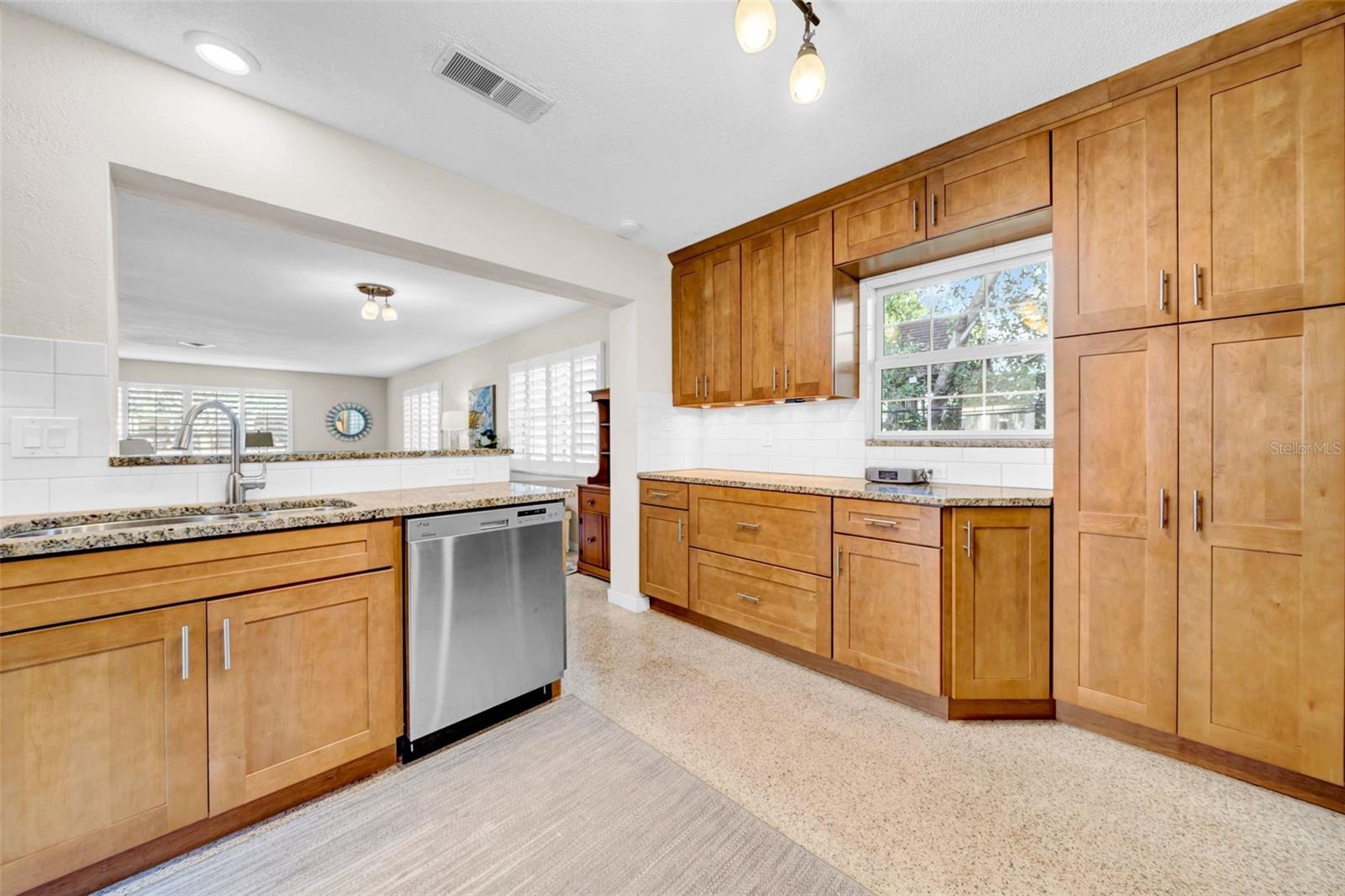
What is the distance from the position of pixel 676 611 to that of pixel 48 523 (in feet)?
9.14

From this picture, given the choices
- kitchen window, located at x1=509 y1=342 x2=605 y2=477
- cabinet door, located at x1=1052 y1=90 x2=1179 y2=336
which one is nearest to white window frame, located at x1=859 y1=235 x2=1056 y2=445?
cabinet door, located at x1=1052 y1=90 x2=1179 y2=336

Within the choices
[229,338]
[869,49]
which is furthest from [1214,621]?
[229,338]

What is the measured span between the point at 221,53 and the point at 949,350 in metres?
3.42

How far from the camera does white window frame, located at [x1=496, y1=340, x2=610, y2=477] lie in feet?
16.1

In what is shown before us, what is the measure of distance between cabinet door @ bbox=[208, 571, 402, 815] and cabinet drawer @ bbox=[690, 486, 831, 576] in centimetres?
173

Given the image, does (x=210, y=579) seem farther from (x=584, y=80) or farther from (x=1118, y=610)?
(x=1118, y=610)

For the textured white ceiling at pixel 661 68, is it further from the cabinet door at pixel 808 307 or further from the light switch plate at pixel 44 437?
the light switch plate at pixel 44 437

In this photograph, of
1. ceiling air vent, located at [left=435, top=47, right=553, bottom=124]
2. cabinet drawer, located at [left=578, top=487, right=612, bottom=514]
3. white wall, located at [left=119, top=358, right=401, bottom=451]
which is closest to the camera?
ceiling air vent, located at [left=435, top=47, right=553, bottom=124]

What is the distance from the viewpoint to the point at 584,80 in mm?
1925

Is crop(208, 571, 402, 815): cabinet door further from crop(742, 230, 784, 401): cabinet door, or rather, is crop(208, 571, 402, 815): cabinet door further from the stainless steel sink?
crop(742, 230, 784, 401): cabinet door

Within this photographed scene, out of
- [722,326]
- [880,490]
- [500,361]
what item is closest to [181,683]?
[880,490]

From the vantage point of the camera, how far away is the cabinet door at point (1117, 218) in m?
1.85

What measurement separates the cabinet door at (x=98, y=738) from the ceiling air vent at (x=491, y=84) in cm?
199
